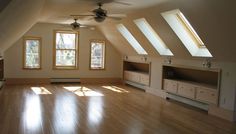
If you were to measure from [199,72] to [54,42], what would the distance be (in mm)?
6227

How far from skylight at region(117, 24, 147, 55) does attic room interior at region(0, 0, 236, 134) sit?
37 millimetres

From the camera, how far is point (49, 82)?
443 inches

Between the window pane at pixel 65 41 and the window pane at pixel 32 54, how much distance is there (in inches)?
34.2

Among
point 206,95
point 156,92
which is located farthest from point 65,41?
point 206,95

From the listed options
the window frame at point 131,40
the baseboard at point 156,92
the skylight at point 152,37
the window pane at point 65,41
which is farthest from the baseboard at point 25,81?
Result: the skylight at point 152,37

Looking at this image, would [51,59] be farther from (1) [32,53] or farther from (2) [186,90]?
(2) [186,90]

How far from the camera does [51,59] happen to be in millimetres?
11289

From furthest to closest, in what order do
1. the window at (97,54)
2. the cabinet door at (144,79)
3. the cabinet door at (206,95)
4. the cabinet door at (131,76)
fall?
the window at (97,54) < the cabinet door at (131,76) < the cabinet door at (144,79) < the cabinet door at (206,95)

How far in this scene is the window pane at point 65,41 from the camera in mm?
11445

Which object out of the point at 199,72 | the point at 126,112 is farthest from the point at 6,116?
the point at 199,72

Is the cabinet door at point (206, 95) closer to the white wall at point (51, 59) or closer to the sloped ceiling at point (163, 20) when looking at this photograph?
the sloped ceiling at point (163, 20)

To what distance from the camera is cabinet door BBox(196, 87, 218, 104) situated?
6496mm

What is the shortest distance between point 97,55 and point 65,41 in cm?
154

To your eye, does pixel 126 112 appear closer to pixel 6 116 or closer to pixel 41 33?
pixel 6 116
